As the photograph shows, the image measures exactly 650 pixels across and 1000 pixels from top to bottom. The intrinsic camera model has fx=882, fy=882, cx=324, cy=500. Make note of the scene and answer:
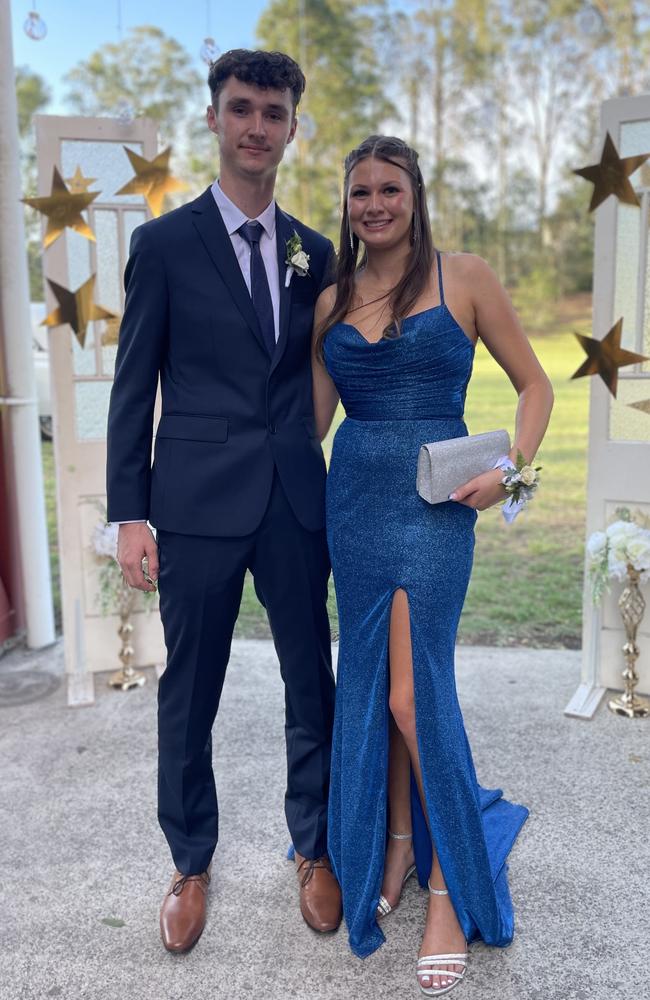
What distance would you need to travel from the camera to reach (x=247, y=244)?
2.03 meters

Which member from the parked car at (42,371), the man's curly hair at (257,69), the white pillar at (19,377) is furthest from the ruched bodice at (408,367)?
the parked car at (42,371)

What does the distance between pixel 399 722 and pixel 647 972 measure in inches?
30.3

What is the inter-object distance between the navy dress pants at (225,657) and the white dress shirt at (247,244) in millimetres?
216

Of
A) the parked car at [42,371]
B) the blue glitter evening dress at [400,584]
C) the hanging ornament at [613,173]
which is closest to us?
the blue glitter evening dress at [400,584]

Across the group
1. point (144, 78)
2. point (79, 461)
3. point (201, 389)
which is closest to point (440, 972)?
point (201, 389)

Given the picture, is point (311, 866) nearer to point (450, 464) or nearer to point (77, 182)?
point (450, 464)

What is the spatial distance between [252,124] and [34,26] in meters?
2.23

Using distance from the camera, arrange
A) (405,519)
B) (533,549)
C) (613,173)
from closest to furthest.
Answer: (405,519)
(613,173)
(533,549)

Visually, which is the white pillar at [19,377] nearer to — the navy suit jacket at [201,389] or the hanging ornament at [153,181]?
the hanging ornament at [153,181]

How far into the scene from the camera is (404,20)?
12773 millimetres

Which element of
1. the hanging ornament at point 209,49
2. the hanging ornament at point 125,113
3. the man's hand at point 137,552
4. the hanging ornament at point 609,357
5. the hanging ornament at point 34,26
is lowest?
the man's hand at point 137,552

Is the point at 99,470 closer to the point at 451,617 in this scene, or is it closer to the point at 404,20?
the point at 451,617

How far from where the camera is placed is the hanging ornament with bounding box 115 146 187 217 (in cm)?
353

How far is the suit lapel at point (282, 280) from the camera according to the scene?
1.99 m
